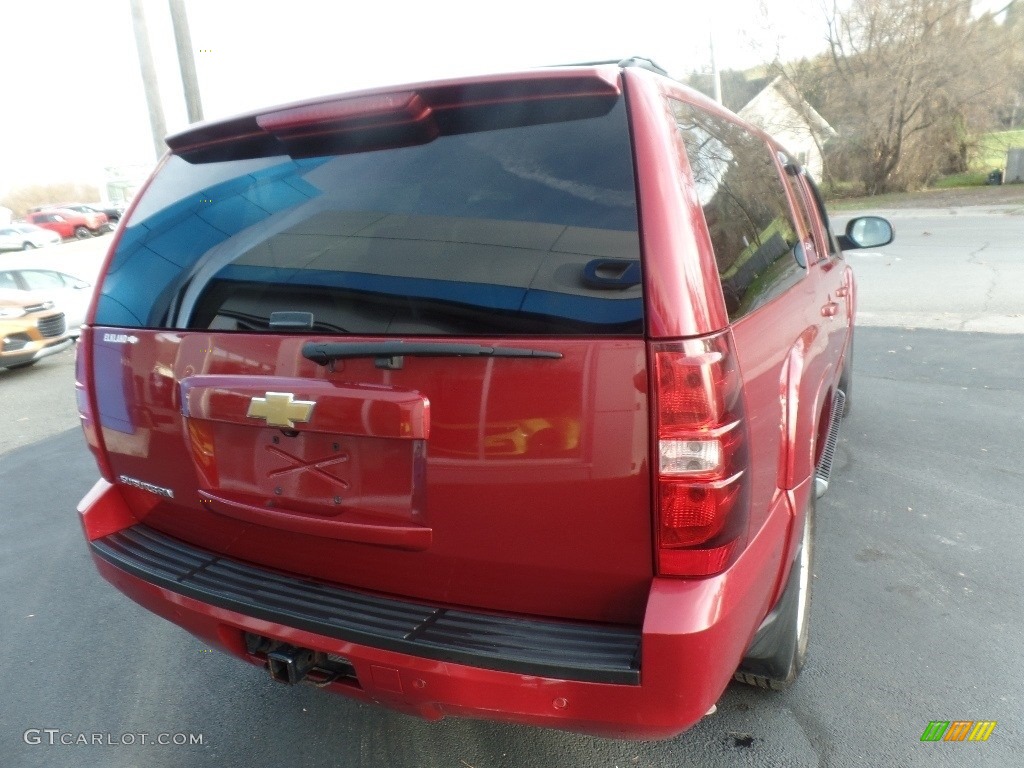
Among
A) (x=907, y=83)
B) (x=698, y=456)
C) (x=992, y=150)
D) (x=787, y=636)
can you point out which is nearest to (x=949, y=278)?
(x=787, y=636)

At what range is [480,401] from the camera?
1689 mm

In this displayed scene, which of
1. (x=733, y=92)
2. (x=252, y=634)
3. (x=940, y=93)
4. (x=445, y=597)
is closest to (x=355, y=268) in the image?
(x=445, y=597)

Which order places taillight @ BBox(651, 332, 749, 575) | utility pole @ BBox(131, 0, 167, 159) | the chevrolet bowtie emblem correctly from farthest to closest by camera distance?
utility pole @ BBox(131, 0, 167, 159)
the chevrolet bowtie emblem
taillight @ BBox(651, 332, 749, 575)

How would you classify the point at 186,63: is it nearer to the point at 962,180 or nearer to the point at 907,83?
the point at 907,83

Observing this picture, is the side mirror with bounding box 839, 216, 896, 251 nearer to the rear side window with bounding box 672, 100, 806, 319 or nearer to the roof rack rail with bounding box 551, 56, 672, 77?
the rear side window with bounding box 672, 100, 806, 319

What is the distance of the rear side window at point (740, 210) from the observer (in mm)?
1852

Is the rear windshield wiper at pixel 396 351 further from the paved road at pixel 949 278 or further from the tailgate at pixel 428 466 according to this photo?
the paved road at pixel 949 278

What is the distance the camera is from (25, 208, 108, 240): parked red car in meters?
41.0

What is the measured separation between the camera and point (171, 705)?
278cm

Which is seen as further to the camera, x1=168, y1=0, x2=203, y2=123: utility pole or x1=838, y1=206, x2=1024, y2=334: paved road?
x1=168, y1=0, x2=203, y2=123: utility pole

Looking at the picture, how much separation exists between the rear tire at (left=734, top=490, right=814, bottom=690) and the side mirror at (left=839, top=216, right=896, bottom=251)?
2804mm

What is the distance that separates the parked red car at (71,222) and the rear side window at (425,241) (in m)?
45.9

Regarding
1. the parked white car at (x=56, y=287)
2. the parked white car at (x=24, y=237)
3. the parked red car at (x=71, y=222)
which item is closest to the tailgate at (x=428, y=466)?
the parked white car at (x=56, y=287)

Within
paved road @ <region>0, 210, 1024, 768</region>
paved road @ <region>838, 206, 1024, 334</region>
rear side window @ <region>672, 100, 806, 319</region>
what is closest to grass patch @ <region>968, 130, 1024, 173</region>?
paved road @ <region>838, 206, 1024, 334</region>
